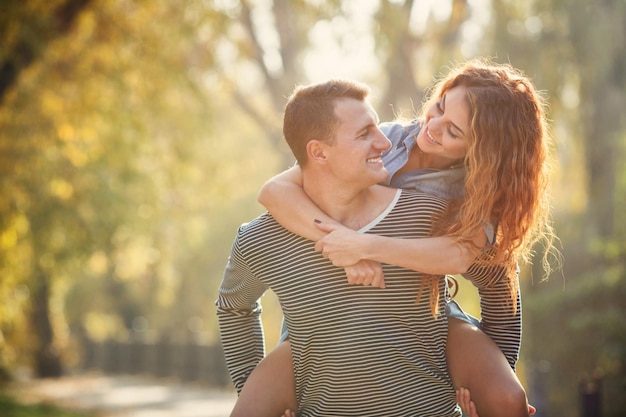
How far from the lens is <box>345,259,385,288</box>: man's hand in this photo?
2.92 m

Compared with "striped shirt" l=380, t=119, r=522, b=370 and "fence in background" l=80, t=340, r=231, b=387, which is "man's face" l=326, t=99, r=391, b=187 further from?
"fence in background" l=80, t=340, r=231, b=387

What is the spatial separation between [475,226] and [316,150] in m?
0.53

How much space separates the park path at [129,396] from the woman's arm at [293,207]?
11.5m

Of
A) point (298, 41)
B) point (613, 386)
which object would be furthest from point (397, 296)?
point (298, 41)

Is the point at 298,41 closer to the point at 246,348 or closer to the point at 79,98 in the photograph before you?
the point at 79,98

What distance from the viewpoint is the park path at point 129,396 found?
51.5 feet

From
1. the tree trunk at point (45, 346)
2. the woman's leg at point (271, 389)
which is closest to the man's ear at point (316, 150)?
the woman's leg at point (271, 389)

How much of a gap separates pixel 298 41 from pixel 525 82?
14877mm

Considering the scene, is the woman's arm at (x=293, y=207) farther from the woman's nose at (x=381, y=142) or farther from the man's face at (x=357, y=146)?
the woman's nose at (x=381, y=142)

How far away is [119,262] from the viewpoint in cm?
1856

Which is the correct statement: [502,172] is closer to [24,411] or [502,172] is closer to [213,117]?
[24,411]

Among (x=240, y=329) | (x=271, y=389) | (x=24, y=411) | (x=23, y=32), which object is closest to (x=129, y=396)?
(x=24, y=411)

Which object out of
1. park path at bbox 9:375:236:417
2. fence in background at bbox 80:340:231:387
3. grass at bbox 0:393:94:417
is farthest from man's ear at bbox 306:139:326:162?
fence in background at bbox 80:340:231:387

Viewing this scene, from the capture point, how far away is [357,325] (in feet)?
9.63
